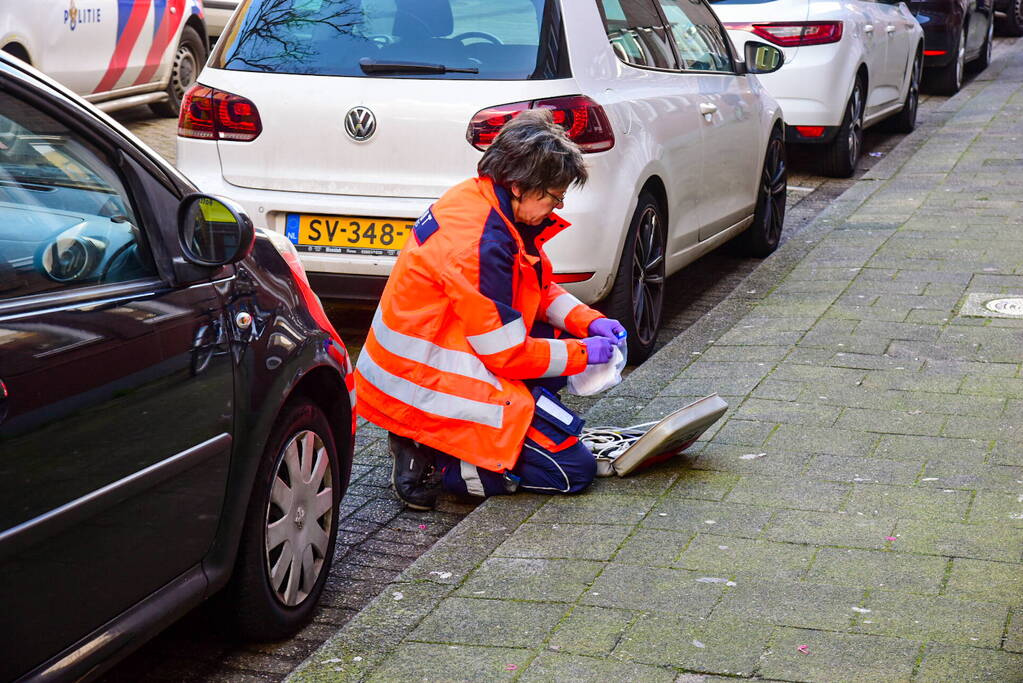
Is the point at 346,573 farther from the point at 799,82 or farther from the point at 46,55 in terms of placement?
the point at 46,55

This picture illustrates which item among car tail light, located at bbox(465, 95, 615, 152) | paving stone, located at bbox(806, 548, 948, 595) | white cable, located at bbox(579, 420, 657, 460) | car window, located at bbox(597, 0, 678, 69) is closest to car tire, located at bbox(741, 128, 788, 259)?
car window, located at bbox(597, 0, 678, 69)

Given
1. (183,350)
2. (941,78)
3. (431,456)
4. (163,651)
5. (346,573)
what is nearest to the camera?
(183,350)

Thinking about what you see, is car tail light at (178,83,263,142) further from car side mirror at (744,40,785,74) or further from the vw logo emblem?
car side mirror at (744,40,785,74)

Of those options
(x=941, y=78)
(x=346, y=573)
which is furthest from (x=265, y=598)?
(x=941, y=78)

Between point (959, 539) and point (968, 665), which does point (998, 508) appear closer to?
point (959, 539)

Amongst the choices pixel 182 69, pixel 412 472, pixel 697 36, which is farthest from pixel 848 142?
pixel 412 472

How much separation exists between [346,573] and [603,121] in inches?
95.8

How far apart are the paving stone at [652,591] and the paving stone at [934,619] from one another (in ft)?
1.34

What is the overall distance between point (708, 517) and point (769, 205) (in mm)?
4500

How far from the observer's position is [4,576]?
2.54 metres

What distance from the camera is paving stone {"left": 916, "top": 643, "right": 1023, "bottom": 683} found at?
312 cm

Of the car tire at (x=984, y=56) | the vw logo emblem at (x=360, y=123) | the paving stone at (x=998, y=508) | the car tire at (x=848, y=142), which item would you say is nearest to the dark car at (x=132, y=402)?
the paving stone at (x=998, y=508)

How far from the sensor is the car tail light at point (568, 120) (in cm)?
565

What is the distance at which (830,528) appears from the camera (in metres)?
4.08
